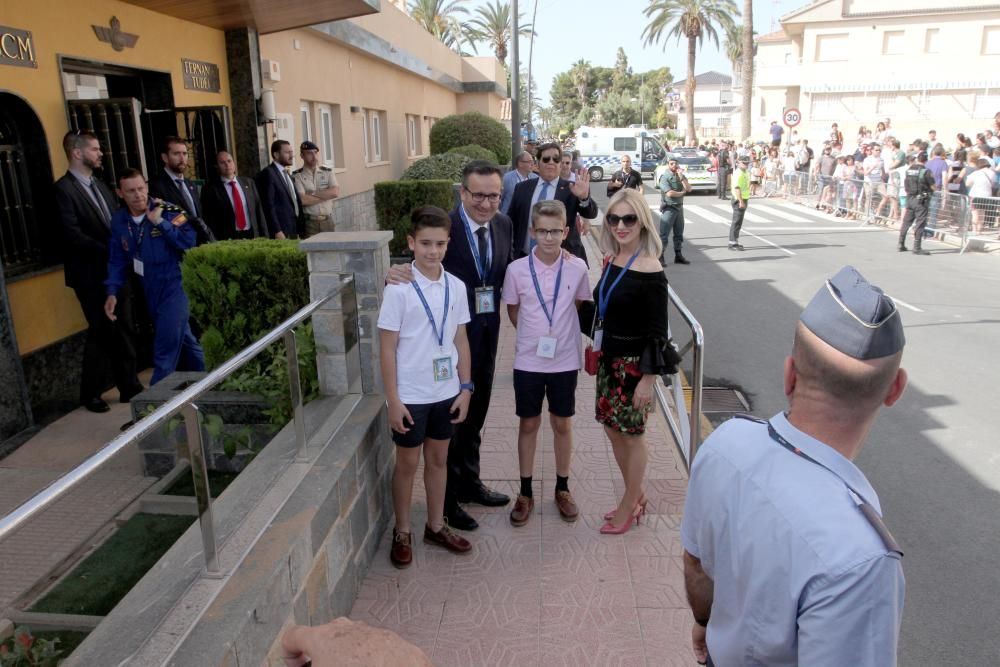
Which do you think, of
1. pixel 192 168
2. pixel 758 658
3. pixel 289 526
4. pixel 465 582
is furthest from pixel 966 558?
pixel 192 168

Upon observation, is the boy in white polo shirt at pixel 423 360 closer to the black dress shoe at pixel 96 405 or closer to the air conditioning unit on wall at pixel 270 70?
the black dress shoe at pixel 96 405

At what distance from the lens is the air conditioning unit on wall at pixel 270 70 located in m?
10.1

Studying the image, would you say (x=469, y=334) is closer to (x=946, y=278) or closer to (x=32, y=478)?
(x=32, y=478)

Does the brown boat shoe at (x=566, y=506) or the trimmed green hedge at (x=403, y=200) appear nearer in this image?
the brown boat shoe at (x=566, y=506)

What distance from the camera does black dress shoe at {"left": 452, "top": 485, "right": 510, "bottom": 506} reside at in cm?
438

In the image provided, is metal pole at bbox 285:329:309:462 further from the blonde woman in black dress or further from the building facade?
the building facade

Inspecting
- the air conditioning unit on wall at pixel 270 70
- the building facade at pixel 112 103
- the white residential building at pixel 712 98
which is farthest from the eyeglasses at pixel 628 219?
the white residential building at pixel 712 98

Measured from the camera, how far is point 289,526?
2770 mm

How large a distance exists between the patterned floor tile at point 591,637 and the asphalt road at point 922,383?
1.32 m

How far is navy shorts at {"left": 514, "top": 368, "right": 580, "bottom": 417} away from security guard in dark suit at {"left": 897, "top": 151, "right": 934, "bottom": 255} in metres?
11.9

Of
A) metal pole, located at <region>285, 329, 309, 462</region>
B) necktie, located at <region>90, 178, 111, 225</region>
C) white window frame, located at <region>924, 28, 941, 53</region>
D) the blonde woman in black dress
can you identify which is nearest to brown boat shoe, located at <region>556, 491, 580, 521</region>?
the blonde woman in black dress

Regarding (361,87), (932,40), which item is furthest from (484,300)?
(932,40)

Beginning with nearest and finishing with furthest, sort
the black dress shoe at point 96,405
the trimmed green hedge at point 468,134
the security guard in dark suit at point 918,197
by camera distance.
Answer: the black dress shoe at point 96,405
the security guard in dark suit at point 918,197
the trimmed green hedge at point 468,134

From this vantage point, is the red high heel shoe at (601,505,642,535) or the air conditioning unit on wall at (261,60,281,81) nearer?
the red high heel shoe at (601,505,642,535)
